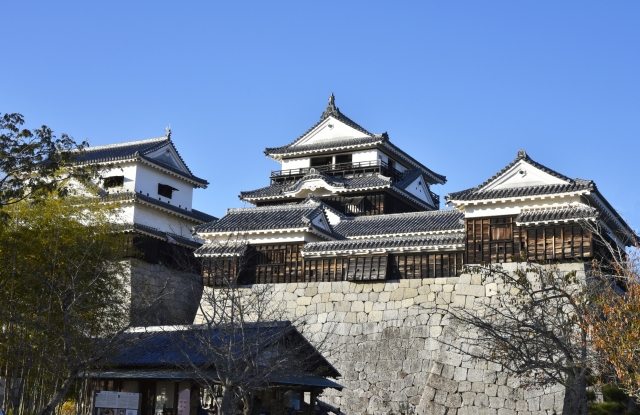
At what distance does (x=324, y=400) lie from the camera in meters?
21.0

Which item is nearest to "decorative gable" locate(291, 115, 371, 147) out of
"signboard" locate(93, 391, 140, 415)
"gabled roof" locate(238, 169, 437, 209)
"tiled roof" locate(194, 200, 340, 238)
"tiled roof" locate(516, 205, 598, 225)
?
"gabled roof" locate(238, 169, 437, 209)

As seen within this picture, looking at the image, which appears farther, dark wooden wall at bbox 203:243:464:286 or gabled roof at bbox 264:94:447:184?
gabled roof at bbox 264:94:447:184

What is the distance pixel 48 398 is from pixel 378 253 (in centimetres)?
1022

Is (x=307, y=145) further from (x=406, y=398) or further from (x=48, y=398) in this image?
(x=48, y=398)

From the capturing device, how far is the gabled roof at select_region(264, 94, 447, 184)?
32.5 m

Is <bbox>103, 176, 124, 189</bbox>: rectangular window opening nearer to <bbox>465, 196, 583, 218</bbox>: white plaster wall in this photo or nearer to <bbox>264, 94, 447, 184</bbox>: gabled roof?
<bbox>264, 94, 447, 184</bbox>: gabled roof

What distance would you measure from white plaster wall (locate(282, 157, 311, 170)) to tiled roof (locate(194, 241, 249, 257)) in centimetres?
929

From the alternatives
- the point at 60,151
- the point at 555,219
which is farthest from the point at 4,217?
the point at 555,219

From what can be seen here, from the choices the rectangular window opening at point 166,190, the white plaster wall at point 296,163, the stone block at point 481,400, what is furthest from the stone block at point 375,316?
the white plaster wall at point 296,163

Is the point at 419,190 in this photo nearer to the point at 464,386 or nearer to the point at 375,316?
the point at 375,316

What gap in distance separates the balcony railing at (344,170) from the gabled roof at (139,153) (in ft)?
11.8

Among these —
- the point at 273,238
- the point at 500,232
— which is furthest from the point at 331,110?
the point at 500,232

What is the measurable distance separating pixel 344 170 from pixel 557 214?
46.0 feet

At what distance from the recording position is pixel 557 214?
20078mm
